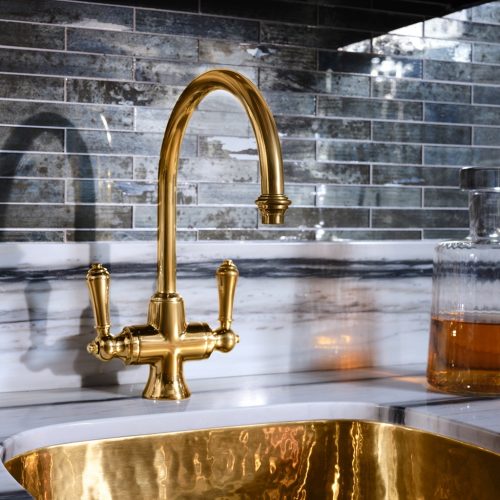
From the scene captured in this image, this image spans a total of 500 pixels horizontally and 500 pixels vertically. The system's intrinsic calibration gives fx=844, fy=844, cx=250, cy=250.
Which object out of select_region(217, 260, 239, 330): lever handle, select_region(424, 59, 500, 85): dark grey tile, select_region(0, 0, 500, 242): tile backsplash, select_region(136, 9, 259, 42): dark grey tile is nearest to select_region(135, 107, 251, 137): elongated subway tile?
select_region(0, 0, 500, 242): tile backsplash

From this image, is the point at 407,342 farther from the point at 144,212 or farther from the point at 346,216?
the point at 144,212

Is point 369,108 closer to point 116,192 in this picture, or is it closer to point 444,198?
point 444,198

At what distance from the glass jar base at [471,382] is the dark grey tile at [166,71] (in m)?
0.50

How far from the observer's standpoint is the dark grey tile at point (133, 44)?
1049 millimetres

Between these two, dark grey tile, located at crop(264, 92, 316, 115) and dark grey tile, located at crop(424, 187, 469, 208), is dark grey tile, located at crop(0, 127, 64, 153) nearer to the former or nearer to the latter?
dark grey tile, located at crop(264, 92, 316, 115)

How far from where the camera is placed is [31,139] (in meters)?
1.03

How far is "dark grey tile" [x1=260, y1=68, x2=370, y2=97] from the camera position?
116 centimetres

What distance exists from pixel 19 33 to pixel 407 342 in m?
0.68

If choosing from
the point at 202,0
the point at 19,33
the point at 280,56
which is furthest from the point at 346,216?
the point at 19,33

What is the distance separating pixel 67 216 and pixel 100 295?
15cm

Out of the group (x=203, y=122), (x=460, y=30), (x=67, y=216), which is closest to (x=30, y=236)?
(x=67, y=216)

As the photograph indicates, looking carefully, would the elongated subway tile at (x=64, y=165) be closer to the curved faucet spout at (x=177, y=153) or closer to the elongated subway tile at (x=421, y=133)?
the curved faucet spout at (x=177, y=153)

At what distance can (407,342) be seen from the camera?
4.04 feet

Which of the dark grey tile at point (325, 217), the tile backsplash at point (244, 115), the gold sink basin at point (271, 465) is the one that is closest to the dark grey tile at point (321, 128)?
the tile backsplash at point (244, 115)
